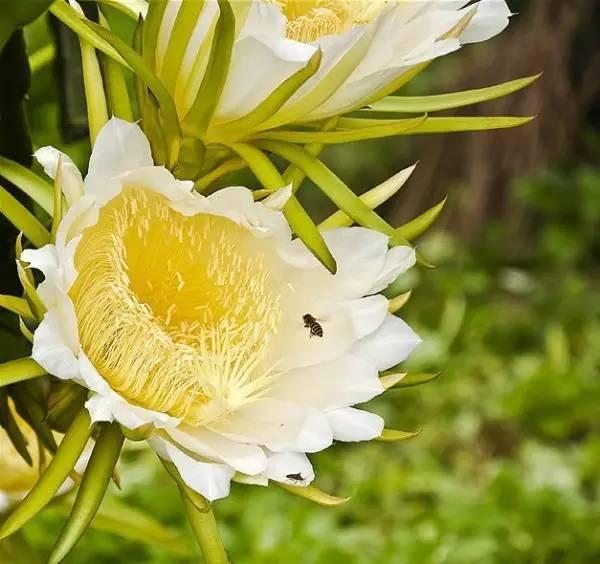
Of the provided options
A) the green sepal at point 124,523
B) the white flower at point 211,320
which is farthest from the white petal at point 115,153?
the green sepal at point 124,523

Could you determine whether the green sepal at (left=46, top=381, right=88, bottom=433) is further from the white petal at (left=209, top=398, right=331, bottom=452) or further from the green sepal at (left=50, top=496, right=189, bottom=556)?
the green sepal at (left=50, top=496, right=189, bottom=556)

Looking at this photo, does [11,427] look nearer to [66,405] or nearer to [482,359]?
→ [66,405]

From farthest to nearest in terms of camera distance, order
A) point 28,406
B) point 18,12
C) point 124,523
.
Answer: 1. point 124,523
2. point 28,406
3. point 18,12

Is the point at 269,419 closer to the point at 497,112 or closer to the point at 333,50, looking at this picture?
the point at 333,50

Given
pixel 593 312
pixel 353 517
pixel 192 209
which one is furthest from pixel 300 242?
pixel 593 312

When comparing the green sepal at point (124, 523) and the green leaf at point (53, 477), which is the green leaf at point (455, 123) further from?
the green sepal at point (124, 523)

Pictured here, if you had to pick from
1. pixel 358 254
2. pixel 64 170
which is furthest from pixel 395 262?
pixel 64 170

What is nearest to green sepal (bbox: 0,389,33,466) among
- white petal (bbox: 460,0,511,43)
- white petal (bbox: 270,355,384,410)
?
white petal (bbox: 270,355,384,410)
